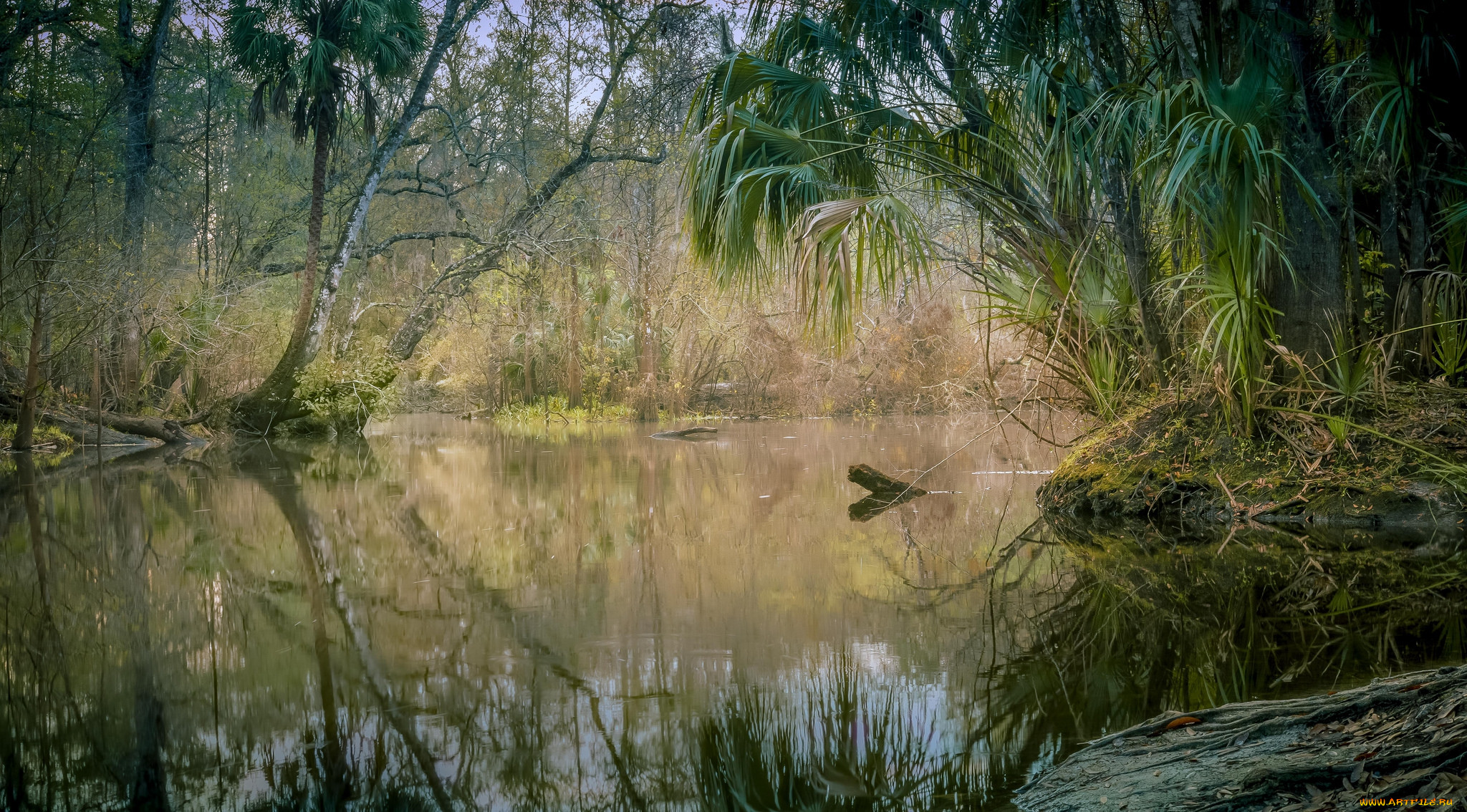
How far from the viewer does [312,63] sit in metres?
12.3

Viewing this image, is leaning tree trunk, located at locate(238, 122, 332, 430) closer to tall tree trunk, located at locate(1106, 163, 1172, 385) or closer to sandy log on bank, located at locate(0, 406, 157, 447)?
Result: sandy log on bank, located at locate(0, 406, 157, 447)

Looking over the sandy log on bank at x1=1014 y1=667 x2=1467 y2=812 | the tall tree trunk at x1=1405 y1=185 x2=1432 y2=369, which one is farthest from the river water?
the tall tree trunk at x1=1405 y1=185 x2=1432 y2=369

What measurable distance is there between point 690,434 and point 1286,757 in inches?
430

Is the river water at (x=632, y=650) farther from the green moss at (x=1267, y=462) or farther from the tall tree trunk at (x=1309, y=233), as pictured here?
the tall tree trunk at (x=1309, y=233)

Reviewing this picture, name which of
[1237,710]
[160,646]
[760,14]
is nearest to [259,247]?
[760,14]

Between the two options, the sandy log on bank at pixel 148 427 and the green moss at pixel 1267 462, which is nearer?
the green moss at pixel 1267 462

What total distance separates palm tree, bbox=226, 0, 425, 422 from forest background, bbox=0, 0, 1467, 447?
52mm

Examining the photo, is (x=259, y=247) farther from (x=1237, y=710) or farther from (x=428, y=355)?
(x=1237, y=710)

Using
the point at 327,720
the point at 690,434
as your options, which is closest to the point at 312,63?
the point at 690,434

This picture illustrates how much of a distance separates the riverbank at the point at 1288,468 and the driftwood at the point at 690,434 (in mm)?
6858

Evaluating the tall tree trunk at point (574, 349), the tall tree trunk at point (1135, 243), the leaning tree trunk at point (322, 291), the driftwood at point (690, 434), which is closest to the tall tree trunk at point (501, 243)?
the leaning tree trunk at point (322, 291)

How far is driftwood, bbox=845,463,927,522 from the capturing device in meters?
5.37

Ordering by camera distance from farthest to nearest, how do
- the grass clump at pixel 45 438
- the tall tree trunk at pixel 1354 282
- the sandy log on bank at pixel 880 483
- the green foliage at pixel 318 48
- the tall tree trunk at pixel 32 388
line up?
the green foliage at pixel 318 48 → the grass clump at pixel 45 438 → the tall tree trunk at pixel 32 388 → the sandy log on bank at pixel 880 483 → the tall tree trunk at pixel 1354 282

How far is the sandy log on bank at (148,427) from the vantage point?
11438 millimetres
